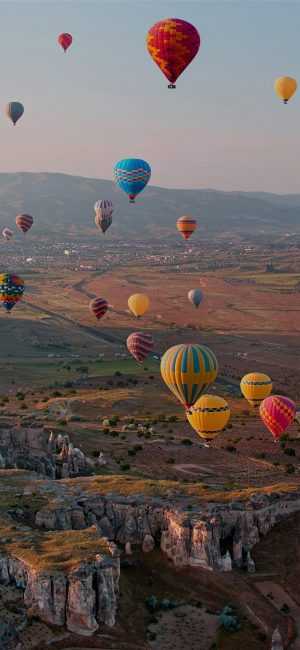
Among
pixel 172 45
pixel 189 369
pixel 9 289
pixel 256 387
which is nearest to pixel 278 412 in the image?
pixel 256 387

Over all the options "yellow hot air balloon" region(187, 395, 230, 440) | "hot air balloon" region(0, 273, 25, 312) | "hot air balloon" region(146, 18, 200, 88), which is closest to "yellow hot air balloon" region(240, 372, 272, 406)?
"yellow hot air balloon" region(187, 395, 230, 440)

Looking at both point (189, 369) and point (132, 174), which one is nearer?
point (189, 369)

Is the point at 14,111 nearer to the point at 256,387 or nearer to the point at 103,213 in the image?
the point at 103,213

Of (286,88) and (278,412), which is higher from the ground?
(286,88)

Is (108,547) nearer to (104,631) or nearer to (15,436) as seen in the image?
(104,631)

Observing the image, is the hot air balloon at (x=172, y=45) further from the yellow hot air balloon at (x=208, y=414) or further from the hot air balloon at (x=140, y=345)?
the hot air balloon at (x=140, y=345)

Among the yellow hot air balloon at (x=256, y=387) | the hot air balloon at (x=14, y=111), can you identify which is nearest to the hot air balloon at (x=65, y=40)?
the hot air balloon at (x=14, y=111)

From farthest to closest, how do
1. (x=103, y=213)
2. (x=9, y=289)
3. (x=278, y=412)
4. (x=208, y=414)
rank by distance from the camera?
(x=103, y=213) → (x=9, y=289) → (x=278, y=412) → (x=208, y=414)

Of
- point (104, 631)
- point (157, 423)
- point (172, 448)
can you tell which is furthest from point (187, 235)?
point (104, 631)
